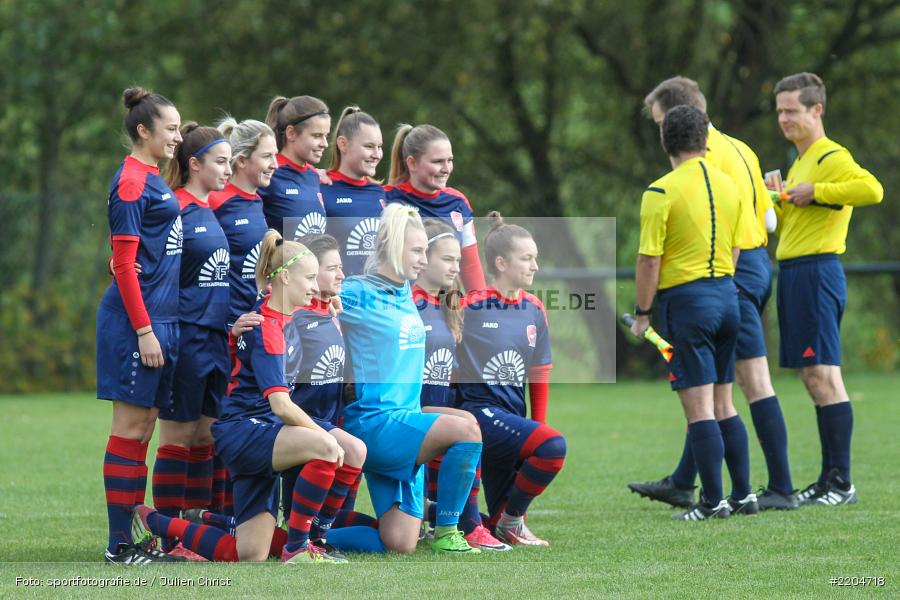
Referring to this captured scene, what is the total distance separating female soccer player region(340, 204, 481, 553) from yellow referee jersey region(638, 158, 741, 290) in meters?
1.32

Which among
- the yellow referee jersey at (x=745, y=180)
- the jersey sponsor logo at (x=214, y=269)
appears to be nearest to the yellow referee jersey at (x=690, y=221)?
the yellow referee jersey at (x=745, y=180)

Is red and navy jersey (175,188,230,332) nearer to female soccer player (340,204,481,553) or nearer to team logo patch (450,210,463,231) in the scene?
female soccer player (340,204,481,553)

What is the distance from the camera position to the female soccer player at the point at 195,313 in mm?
6125

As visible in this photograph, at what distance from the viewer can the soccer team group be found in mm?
5711

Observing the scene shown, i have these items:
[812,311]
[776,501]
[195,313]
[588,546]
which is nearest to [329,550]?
[588,546]

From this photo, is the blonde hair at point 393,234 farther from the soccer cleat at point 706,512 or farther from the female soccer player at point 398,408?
the soccer cleat at point 706,512

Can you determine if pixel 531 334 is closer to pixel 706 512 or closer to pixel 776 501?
pixel 706 512

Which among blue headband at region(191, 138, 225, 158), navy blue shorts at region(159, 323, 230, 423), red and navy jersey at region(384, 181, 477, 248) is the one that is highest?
blue headband at region(191, 138, 225, 158)

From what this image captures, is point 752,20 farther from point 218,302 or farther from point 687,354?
point 218,302

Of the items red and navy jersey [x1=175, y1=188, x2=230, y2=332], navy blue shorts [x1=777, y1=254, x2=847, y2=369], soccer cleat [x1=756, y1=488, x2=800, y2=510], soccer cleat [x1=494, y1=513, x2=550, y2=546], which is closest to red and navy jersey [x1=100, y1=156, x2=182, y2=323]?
red and navy jersey [x1=175, y1=188, x2=230, y2=332]

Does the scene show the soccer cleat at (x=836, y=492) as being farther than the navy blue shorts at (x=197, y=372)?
Yes

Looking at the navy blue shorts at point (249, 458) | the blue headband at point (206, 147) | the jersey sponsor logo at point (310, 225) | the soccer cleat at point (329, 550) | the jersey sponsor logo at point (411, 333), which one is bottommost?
the soccer cleat at point (329, 550)

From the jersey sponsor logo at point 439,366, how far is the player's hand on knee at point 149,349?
1.27 metres

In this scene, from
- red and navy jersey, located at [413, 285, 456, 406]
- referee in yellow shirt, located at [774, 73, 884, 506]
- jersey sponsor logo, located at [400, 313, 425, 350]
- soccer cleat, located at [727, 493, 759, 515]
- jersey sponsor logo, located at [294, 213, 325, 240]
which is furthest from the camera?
referee in yellow shirt, located at [774, 73, 884, 506]
